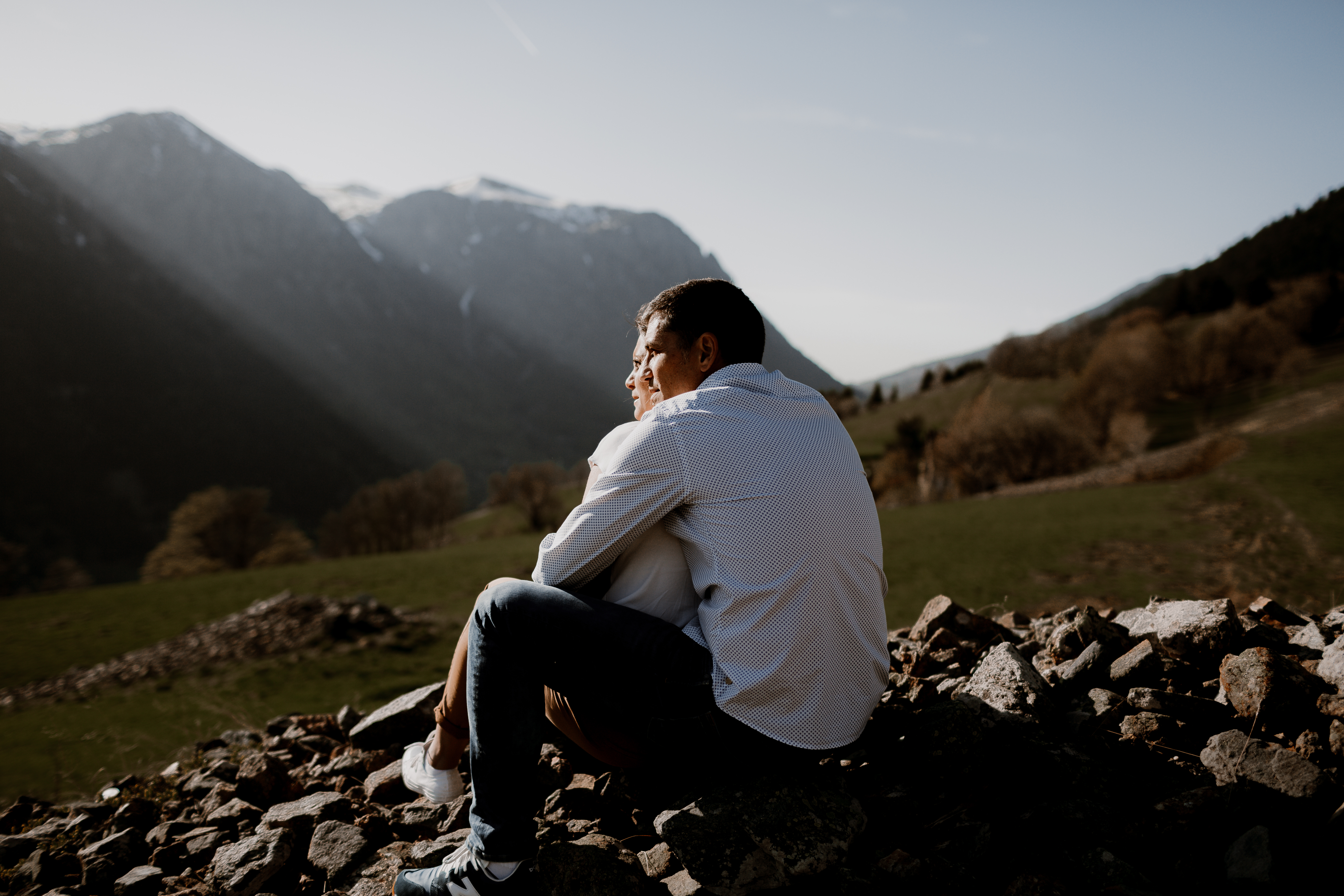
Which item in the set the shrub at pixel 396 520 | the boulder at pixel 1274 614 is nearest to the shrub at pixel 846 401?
the boulder at pixel 1274 614

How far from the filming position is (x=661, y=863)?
7.75 feet

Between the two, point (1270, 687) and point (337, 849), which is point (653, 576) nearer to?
point (337, 849)

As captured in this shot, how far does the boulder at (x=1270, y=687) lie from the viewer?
2.46 meters

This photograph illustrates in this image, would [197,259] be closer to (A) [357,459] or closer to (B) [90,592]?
(A) [357,459]

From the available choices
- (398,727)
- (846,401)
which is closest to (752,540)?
(398,727)

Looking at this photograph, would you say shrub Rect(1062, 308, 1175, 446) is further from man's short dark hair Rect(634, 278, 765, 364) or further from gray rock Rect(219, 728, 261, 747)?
man's short dark hair Rect(634, 278, 765, 364)

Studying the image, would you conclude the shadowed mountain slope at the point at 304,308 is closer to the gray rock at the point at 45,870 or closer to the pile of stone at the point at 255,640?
the pile of stone at the point at 255,640

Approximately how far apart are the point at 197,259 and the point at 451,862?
206 metres

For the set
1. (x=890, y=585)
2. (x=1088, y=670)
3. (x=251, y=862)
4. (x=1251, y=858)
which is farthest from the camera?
(x=890, y=585)

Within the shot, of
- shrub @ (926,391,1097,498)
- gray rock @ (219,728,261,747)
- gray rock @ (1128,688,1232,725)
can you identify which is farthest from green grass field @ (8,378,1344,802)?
shrub @ (926,391,1097,498)

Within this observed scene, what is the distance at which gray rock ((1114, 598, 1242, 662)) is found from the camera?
2.87 metres

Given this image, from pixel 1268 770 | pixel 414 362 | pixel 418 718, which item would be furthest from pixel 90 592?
pixel 414 362

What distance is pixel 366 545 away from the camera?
53.3 m

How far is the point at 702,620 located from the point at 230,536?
51.8m
